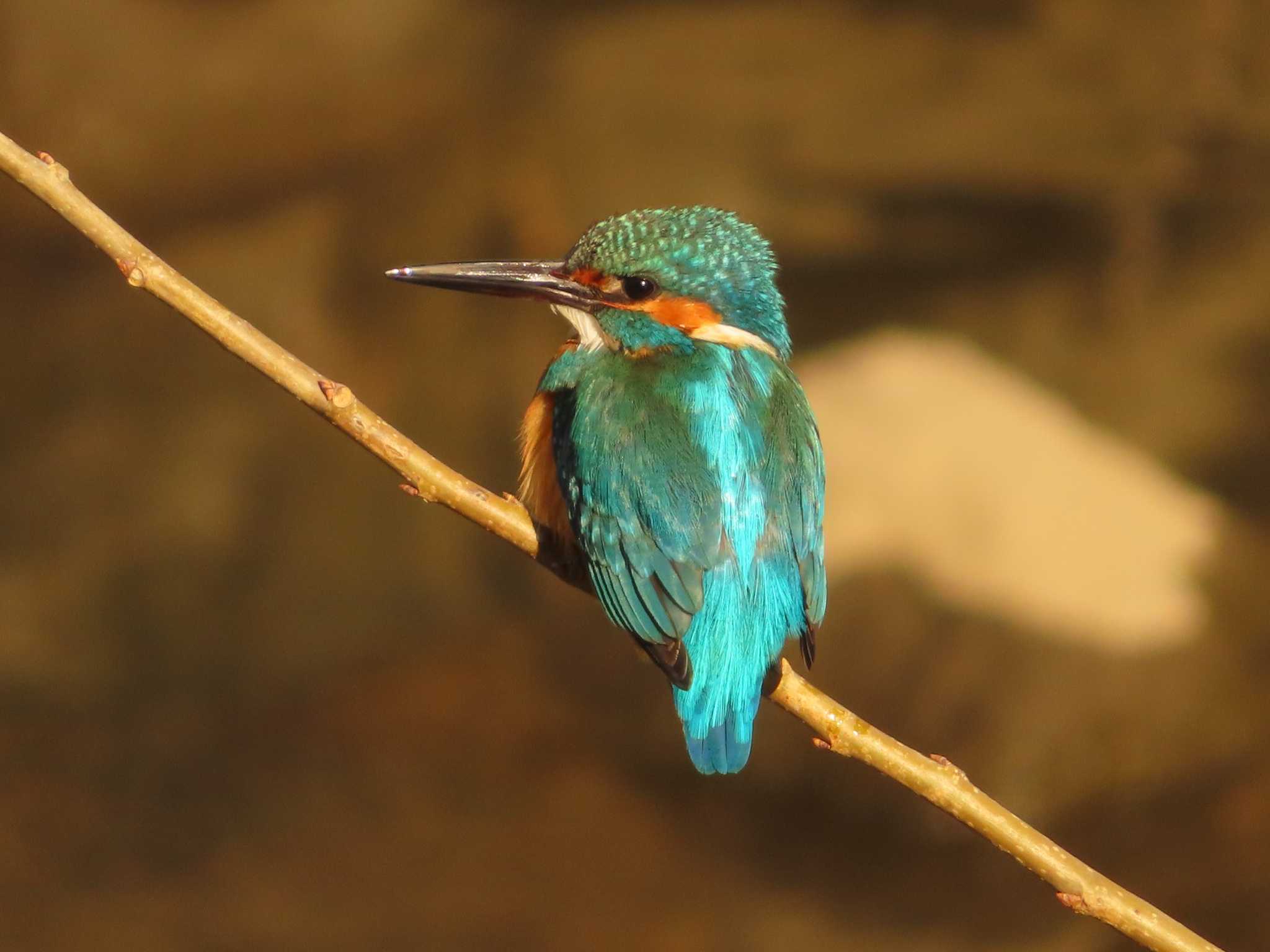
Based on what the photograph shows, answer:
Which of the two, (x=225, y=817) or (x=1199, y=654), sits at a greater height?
(x=1199, y=654)

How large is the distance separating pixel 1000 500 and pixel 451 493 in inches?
95.6

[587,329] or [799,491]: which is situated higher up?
[587,329]

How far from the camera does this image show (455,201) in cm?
415

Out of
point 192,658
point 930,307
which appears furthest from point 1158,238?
point 192,658

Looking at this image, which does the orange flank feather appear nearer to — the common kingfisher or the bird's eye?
the common kingfisher

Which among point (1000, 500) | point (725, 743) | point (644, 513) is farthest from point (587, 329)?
point (1000, 500)

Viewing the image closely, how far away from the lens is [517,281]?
6.41 ft

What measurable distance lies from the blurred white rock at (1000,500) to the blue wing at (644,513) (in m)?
2.00

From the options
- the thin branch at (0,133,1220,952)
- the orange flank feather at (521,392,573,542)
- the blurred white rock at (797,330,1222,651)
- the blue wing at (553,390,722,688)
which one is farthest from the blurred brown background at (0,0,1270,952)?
the thin branch at (0,133,1220,952)

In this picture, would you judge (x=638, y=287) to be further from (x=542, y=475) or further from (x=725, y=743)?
(x=725, y=743)

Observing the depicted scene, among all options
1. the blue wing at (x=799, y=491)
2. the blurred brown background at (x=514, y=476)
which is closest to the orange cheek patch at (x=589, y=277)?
the blue wing at (x=799, y=491)

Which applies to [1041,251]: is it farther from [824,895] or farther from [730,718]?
[730,718]

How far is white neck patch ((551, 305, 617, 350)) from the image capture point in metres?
1.97

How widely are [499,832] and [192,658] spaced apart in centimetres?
102
